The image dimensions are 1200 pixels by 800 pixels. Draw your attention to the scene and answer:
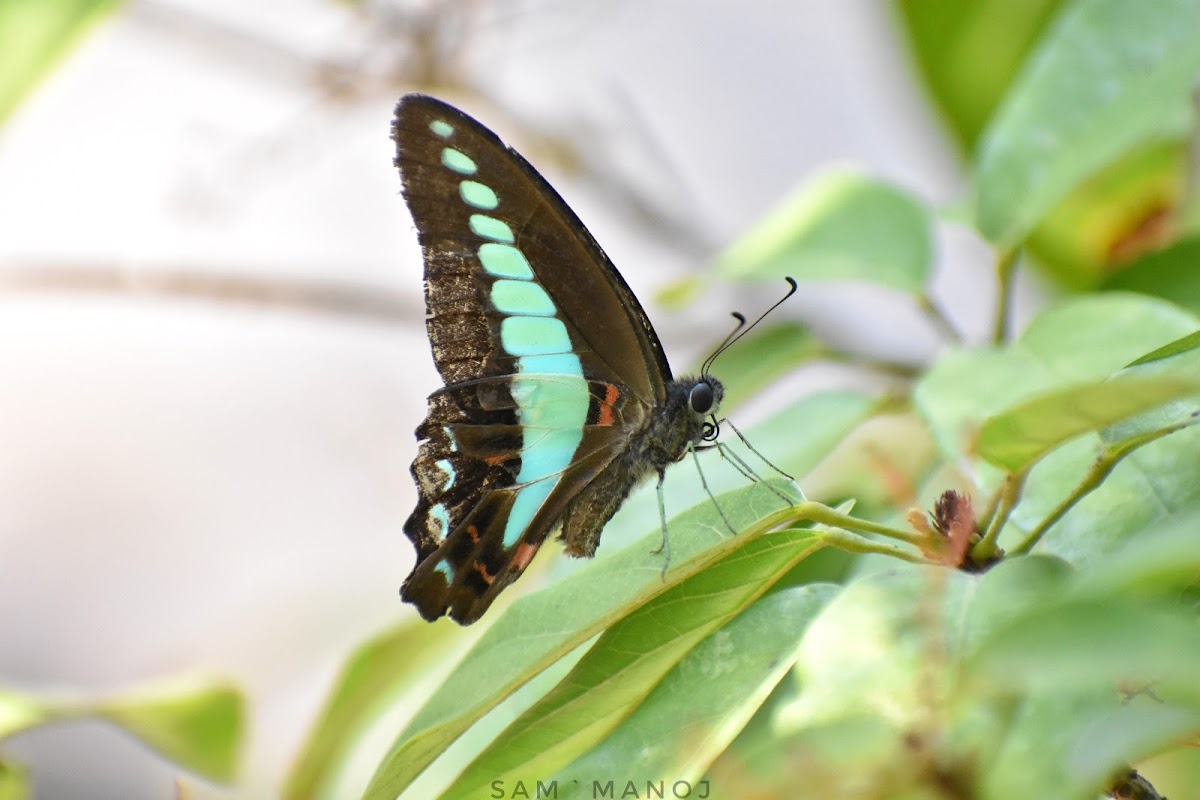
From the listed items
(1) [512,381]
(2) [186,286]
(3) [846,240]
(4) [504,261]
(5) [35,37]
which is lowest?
(3) [846,240]

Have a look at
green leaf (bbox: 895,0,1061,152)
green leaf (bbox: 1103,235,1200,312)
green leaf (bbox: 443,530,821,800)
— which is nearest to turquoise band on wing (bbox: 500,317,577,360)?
green leaf (bbox: 443,530,821,800)

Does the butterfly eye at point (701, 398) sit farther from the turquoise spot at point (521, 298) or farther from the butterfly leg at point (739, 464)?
the turquoise spot at point (521, 298)

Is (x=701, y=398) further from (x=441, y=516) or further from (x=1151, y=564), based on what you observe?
(x=1151, y=564)

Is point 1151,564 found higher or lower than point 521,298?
lower

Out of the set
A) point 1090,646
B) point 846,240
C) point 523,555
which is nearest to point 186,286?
point 523,555

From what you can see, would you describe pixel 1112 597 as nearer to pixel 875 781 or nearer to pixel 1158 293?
pixel 875 781

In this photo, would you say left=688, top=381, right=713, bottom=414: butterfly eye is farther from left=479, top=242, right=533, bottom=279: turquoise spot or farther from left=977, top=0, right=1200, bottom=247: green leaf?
left=977, top=0, right=1200, bottom=247: green leaf

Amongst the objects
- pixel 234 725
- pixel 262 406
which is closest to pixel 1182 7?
pixel 234 725
